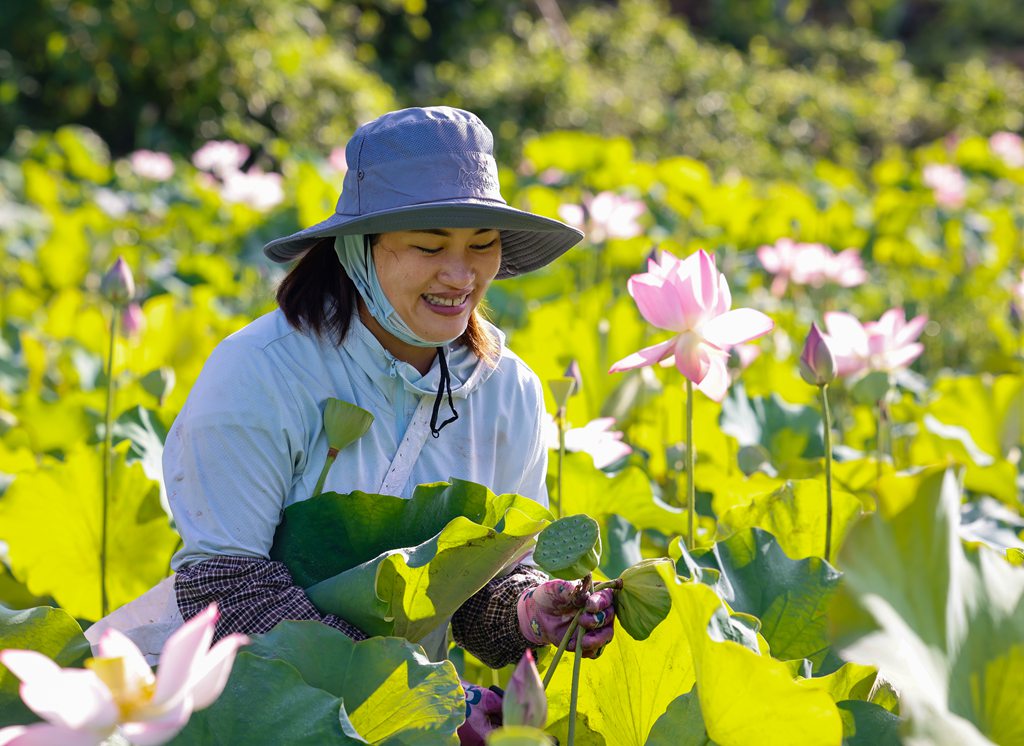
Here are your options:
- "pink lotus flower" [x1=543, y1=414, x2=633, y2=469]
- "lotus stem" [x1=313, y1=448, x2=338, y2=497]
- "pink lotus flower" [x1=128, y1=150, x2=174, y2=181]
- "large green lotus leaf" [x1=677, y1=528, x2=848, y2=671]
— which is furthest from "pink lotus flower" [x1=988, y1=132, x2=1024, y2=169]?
"lotus stem" [x1=313, y1=448, x2=338, y2=497]

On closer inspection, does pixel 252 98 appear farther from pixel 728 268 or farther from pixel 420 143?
pixel 420 143

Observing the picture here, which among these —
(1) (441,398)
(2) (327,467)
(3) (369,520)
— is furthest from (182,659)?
(1) (441,398)

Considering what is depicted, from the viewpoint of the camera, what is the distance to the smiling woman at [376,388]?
4.87 feet

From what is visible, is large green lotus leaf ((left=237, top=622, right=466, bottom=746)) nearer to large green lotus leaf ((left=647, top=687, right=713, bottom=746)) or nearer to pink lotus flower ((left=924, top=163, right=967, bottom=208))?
large green lotus leaf ((left=647, top=687, right=713, bottom=746))

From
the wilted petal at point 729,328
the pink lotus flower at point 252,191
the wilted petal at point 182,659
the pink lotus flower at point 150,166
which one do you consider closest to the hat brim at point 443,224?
the wilted petal at point 729,328

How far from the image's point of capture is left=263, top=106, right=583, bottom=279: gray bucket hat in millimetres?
1504

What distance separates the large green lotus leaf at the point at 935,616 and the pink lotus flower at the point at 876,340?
3.91ft

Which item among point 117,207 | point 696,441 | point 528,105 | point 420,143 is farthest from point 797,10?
point 420,143

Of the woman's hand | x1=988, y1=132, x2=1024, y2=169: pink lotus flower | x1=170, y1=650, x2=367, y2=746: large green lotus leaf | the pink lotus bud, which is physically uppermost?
x1=988, y1=132, x2=1024, y2=169: pink lotus flower

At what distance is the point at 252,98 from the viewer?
6367 mm

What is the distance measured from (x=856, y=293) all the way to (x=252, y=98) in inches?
133

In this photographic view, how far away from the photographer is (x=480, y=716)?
55.6 inches

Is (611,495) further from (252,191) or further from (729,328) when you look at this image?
(252,191)

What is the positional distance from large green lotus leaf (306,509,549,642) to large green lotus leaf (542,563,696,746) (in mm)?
131
